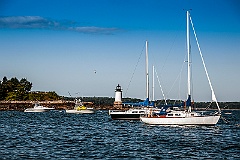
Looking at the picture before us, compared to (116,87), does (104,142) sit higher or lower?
lower

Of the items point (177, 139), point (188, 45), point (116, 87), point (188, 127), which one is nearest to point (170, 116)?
point (188, 127)

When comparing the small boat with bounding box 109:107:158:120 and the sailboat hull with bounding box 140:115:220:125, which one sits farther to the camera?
the small boat with bounding box 109:107:158:120

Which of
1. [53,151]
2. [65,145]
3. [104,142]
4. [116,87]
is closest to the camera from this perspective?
[53,151]

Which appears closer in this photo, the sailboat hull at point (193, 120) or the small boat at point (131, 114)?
the sailboat hull at point (193, 120)

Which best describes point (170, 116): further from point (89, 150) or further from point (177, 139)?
point (89, 150)

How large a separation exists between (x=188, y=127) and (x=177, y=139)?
18.0m

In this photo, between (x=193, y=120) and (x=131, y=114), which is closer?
(x=193, y=120)

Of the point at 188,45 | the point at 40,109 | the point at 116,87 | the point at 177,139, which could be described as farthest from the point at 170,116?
the point at 40,109

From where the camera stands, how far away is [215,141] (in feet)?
159

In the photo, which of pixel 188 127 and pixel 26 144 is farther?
pixel 188 127

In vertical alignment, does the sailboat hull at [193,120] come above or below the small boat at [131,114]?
below

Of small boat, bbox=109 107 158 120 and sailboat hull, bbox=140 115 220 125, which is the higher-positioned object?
small boat, bbox=109 107 158 120

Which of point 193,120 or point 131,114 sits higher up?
point 131,114

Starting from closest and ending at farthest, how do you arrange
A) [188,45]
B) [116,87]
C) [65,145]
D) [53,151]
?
[53,151] → [65,145] → [188,45] → [116,87]
